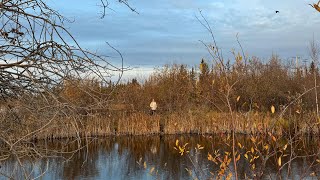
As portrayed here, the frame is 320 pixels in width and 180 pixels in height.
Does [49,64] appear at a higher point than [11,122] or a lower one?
higher

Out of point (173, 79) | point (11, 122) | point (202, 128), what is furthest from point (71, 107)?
point (173, 79)

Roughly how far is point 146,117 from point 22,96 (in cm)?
1275

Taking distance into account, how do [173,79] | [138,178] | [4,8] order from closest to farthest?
[4,8], [138,178], [173,79]

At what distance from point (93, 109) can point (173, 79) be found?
17.3m

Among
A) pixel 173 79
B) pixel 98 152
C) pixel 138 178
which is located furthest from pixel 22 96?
pixel 173 79

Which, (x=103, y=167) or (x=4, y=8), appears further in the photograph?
(x=103, y=167)

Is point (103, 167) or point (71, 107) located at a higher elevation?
point (71, 107)

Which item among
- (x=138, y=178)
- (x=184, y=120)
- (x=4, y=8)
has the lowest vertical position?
(x=138, y=178)

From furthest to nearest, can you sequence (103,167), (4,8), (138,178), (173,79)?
(173,79) → (103,167) → (138,178) → (4,8)

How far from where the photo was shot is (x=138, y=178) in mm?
8453

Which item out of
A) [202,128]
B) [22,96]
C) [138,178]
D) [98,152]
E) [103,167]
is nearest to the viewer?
[22,96]

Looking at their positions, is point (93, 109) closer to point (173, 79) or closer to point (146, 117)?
point (146, 117)

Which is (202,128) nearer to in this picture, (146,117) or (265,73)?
(146,117)

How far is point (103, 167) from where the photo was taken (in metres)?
9.43
